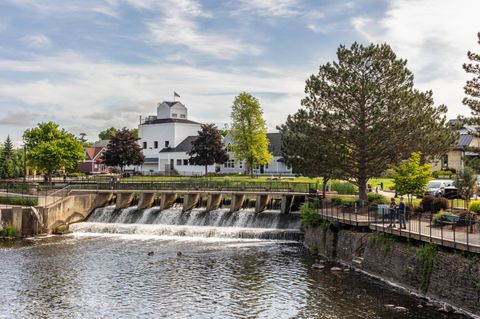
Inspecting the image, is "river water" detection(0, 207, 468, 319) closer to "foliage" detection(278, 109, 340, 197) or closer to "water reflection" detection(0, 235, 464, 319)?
"water reflection" detection(0, 235, 464, 319)

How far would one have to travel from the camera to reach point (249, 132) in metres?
72.4

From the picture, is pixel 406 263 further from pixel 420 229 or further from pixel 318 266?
pixel 318 266

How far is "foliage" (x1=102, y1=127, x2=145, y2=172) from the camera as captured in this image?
8288cm

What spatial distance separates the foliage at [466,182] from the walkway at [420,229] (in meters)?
7.20

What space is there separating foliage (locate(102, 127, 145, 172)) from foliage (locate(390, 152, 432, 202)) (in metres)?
56.5

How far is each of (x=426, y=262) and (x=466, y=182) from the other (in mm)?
14602

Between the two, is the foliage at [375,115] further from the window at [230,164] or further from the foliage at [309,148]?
the window at [230,164]

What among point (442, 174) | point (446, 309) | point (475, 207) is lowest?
point (446, 309)

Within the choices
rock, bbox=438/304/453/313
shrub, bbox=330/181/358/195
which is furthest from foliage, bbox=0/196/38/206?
rock, bbox=438/304/453/313

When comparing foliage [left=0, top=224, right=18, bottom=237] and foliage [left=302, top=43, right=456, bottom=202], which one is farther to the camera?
foliage [left=0, top=224, right=18, bottom=237]

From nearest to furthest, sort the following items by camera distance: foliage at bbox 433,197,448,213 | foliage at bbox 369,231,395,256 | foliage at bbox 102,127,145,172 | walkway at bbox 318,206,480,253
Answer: walkway at bbox 318,206,480,253 < foliage at bbox 369,231,395,256 < foliage at bbox 433,197,448,213 < foliage at bbox 102,127,145,172

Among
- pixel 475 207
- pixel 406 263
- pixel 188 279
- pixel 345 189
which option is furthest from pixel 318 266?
pixel 345 189

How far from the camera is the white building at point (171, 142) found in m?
87.6

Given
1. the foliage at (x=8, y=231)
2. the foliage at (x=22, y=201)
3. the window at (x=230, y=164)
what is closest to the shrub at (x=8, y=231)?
the foliage at (x=8, y=231)
